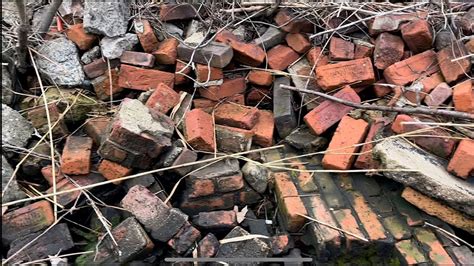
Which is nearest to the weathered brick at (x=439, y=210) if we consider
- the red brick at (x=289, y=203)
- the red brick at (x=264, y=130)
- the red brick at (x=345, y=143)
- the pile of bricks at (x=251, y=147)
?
the pile of bricks at (x=251, y=147)

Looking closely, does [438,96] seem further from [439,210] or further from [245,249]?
[245,249]

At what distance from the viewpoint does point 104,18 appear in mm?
3443

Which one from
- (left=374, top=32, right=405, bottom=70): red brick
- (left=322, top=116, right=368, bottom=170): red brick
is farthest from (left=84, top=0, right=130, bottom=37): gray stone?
(left=374, top=32, right=405, bottom=70): red brick

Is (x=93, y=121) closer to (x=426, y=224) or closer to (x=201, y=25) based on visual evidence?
(x=201, y=25)

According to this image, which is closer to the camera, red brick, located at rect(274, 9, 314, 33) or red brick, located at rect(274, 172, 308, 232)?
red brick, located at rect(274, 172, 308, 232)

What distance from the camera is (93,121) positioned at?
10.5ft

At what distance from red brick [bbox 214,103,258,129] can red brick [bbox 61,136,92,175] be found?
0.86 meters

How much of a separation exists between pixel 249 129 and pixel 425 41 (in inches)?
52.7

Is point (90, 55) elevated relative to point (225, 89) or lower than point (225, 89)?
elevated

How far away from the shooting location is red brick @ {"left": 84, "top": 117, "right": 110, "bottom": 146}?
10.2 ft

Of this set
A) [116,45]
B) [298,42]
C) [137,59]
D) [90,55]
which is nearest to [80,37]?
[90,55]

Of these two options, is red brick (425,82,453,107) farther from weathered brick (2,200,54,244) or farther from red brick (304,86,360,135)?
weathered brick (2,200,54,244)

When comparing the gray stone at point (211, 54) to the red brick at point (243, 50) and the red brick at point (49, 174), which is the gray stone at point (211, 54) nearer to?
the red brick at point (243, 50)

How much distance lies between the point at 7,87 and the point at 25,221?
102 centimetres
